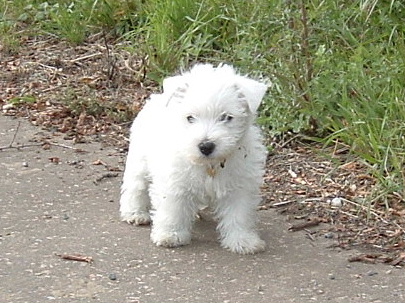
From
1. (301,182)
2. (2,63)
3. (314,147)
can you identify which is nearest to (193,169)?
(301,182)

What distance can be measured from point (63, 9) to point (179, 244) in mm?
4713

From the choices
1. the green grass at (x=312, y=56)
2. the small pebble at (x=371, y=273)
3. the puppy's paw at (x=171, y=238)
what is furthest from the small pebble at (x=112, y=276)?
the green grass at (x=312, y=56)

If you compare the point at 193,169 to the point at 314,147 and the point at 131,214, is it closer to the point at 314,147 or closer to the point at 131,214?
the point at 131,214

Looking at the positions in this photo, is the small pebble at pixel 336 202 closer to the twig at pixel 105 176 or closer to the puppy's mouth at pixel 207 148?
the puppy's mouth at pixel 207 148

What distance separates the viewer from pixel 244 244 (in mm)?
5590

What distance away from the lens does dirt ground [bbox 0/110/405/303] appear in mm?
5086

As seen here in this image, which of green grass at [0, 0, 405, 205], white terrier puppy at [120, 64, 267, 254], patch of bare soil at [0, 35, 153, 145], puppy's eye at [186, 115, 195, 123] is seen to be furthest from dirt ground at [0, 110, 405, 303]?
patch of bare soil at [0, 35, 153, 145]

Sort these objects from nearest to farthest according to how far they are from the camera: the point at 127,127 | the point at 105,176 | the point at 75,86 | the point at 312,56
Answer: the point at 105,176
the point at 312,56
the point at 127,127
the point at 75,86

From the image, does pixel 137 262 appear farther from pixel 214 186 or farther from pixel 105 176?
pixel 105 176

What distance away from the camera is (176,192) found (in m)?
5.57

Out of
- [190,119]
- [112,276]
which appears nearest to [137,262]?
[112,276]

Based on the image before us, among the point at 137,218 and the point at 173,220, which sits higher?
the point at 173,220

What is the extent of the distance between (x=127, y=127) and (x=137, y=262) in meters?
2.57

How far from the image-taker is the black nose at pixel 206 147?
5.24 m
